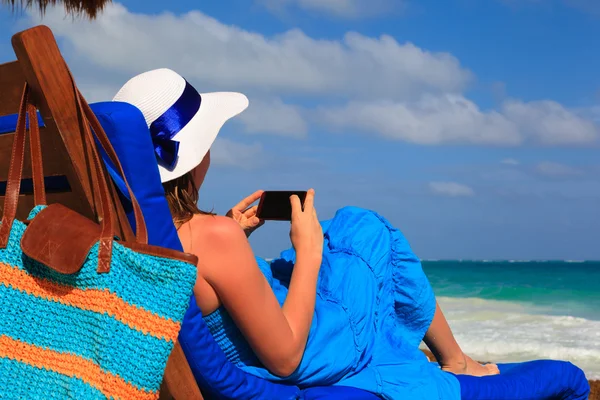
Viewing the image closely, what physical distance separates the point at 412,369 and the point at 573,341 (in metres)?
9.36

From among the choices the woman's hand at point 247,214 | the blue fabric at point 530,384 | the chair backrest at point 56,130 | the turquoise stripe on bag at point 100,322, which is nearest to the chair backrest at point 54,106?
the chair backrest at point 56,130

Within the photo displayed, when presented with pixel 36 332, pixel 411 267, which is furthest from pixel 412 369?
pixel 36 332

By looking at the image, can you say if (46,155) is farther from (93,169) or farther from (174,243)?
(174,243)

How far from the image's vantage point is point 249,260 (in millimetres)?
1820

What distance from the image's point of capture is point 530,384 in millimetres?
2623

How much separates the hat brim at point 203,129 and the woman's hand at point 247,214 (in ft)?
1.60

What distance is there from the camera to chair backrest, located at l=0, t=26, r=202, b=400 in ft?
5.02

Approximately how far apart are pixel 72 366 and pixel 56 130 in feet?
1.76

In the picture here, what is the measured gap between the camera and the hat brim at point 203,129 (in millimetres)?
1895

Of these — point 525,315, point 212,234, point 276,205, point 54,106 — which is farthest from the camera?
point 525,315

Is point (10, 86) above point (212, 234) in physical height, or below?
above

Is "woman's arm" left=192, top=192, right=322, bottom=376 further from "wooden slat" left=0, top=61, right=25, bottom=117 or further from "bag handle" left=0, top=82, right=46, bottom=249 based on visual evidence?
"wooden slat" left=0, top=61, right=25, bottom=117

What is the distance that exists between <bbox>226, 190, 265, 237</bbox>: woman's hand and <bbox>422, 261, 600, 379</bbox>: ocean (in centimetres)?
632

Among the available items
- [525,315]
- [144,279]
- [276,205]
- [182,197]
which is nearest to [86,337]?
[144,279]
